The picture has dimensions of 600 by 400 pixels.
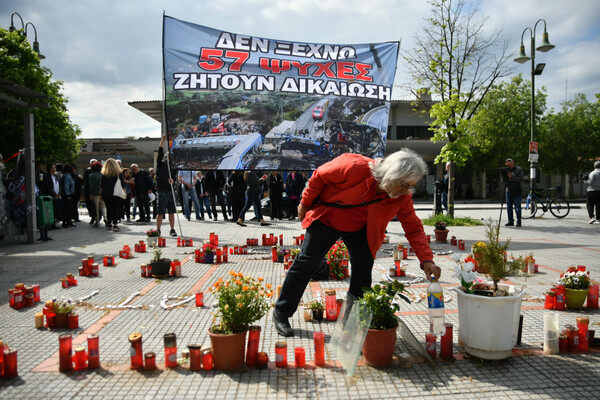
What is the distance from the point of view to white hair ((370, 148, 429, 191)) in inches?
127

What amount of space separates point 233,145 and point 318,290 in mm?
4546

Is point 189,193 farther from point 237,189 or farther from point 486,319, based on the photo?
point 486,319

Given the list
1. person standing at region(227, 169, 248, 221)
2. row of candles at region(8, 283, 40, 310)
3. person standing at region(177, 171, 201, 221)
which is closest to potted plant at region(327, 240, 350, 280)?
row of candles at region(8, 283, 40, 310)

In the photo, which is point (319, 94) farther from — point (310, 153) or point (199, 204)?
point (199, 204)

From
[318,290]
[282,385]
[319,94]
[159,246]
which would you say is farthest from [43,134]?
[282,385]

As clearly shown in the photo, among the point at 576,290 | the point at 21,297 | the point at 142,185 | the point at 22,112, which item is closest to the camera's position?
the point at 576,290

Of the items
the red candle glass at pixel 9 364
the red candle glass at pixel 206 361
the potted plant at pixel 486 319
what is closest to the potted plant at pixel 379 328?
the potted plant at pixel 486 319

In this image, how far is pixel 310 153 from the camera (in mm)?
9453

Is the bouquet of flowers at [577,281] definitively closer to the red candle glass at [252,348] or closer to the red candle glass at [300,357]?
the red candle glass at [300,357]

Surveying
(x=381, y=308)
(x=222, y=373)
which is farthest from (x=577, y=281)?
(x=222, y=373)

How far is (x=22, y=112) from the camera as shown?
19344 mm

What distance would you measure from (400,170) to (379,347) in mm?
1431

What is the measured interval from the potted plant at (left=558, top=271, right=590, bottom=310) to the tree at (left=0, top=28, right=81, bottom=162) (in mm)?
20747

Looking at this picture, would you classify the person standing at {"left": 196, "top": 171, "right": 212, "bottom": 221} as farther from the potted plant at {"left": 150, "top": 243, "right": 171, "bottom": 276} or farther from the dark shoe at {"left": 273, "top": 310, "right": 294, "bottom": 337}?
the dark shoe at {"left": 273, "top": 310, "right": 294, "bottom": 337}
